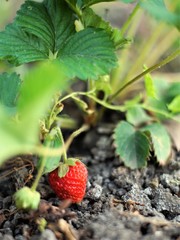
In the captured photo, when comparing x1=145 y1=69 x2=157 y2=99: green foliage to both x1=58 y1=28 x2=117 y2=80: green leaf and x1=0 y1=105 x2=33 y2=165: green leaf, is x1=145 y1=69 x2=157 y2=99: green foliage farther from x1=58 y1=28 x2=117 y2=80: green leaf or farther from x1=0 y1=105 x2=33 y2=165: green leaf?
x1=0 y1=105 x2=33 y2=165: green leaf

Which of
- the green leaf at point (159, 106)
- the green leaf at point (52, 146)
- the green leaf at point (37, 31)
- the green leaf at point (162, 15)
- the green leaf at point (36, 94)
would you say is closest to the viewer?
the green leaf at point (36, 94)

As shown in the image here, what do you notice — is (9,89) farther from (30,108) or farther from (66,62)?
(30,108)

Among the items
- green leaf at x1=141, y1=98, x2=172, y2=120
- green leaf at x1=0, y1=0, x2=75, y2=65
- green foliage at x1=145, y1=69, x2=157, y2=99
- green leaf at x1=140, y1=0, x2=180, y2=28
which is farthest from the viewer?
green leaf at x1=141, y1=98, x2=172, y2=120

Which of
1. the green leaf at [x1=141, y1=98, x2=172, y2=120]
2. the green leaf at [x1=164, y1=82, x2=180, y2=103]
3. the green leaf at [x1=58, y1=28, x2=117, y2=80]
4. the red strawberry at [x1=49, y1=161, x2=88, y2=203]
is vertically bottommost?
the red strawberry at [x1=49, y1=161, x2=88, y2=203]

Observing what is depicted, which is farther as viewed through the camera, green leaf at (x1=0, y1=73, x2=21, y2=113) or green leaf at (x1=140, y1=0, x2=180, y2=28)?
green leaf at (x1=0, y1=73, x2=21, y2=113)

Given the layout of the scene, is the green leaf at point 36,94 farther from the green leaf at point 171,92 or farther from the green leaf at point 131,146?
the green leaf at point 171,92

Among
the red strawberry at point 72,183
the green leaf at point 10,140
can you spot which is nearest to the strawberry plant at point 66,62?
the red strawberry at point 72,183

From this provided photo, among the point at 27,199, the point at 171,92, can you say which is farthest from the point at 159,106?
the point at 27,199

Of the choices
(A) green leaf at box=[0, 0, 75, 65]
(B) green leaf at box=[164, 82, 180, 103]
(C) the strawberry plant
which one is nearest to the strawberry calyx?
(C) the strawberry plant
